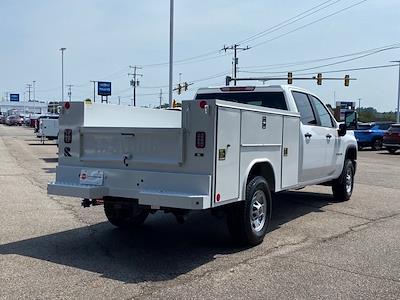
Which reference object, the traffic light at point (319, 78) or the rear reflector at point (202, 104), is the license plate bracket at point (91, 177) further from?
the traffic light at point (319, 78)

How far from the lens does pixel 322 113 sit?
10.1 m

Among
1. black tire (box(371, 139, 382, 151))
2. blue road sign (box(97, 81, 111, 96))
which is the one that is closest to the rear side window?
black tire (box(371, 139, 382, 151))

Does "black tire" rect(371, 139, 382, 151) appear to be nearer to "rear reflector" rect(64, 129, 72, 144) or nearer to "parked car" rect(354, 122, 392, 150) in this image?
"parked car" rect(354, 122, 392, 150)

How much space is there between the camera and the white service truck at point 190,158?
606cm

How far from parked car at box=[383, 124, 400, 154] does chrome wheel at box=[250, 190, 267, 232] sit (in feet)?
82.3

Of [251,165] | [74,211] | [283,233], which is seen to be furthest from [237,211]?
[74,211]

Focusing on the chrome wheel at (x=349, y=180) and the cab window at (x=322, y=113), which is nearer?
the cab window at (x=322, y=113)

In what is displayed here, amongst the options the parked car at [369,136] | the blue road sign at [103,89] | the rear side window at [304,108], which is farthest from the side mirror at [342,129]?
the blue road sign at [103,89]

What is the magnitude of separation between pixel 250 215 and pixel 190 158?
1328 mm

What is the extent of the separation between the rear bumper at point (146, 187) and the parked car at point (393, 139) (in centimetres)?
2651

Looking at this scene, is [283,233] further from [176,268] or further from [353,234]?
[176,268]

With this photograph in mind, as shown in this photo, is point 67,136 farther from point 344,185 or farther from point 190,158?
point 344,185

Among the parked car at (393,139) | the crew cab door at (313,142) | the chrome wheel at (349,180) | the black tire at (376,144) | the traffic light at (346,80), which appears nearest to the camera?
the crew cab door at (313,142)

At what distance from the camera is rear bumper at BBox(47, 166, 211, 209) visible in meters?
5.98
